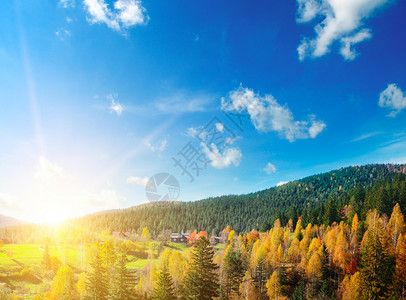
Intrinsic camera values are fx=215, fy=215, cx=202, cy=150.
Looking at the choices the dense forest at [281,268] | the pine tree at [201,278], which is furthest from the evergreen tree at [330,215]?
the pine tree at [201,278]

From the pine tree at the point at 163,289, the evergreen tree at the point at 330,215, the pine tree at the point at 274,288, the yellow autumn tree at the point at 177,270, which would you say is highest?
the evergreen tree at the point at 330,215

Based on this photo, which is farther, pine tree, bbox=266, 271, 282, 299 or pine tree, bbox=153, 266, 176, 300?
pine tree, bbox=266, 271, 282, 299

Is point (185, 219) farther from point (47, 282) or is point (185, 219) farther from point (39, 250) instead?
point (47, 282)

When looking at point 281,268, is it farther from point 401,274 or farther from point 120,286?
point 120,286

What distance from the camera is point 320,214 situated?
95.2 metres

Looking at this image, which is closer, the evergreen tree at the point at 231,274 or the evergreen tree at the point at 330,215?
the evergreen tree at the point at 231,274

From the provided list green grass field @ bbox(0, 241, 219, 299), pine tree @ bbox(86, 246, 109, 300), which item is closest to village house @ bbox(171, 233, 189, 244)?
green grass field @ bbox(0, 241, 219, 299)

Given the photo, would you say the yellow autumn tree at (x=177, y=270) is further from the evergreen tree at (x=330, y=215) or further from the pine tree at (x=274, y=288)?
the evergreen tree at (x=330, y=215)

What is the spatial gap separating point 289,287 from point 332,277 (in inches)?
503

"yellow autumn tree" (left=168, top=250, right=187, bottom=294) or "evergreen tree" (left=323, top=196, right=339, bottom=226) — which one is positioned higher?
"evergreen tree" (left=323, top=196, right=339, bottom=226)

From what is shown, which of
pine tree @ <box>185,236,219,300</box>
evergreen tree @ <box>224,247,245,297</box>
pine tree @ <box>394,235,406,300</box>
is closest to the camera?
pine tree @ <box>185,236,219,300</box>

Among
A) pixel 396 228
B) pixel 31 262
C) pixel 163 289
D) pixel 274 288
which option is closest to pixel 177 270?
pixel 274 288

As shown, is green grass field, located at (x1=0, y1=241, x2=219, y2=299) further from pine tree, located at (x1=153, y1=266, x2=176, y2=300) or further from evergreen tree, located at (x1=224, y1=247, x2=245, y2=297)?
pine tree, located at (x1=153, y1=266, x2=176, y2=300)

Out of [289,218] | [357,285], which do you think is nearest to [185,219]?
[289,218]
